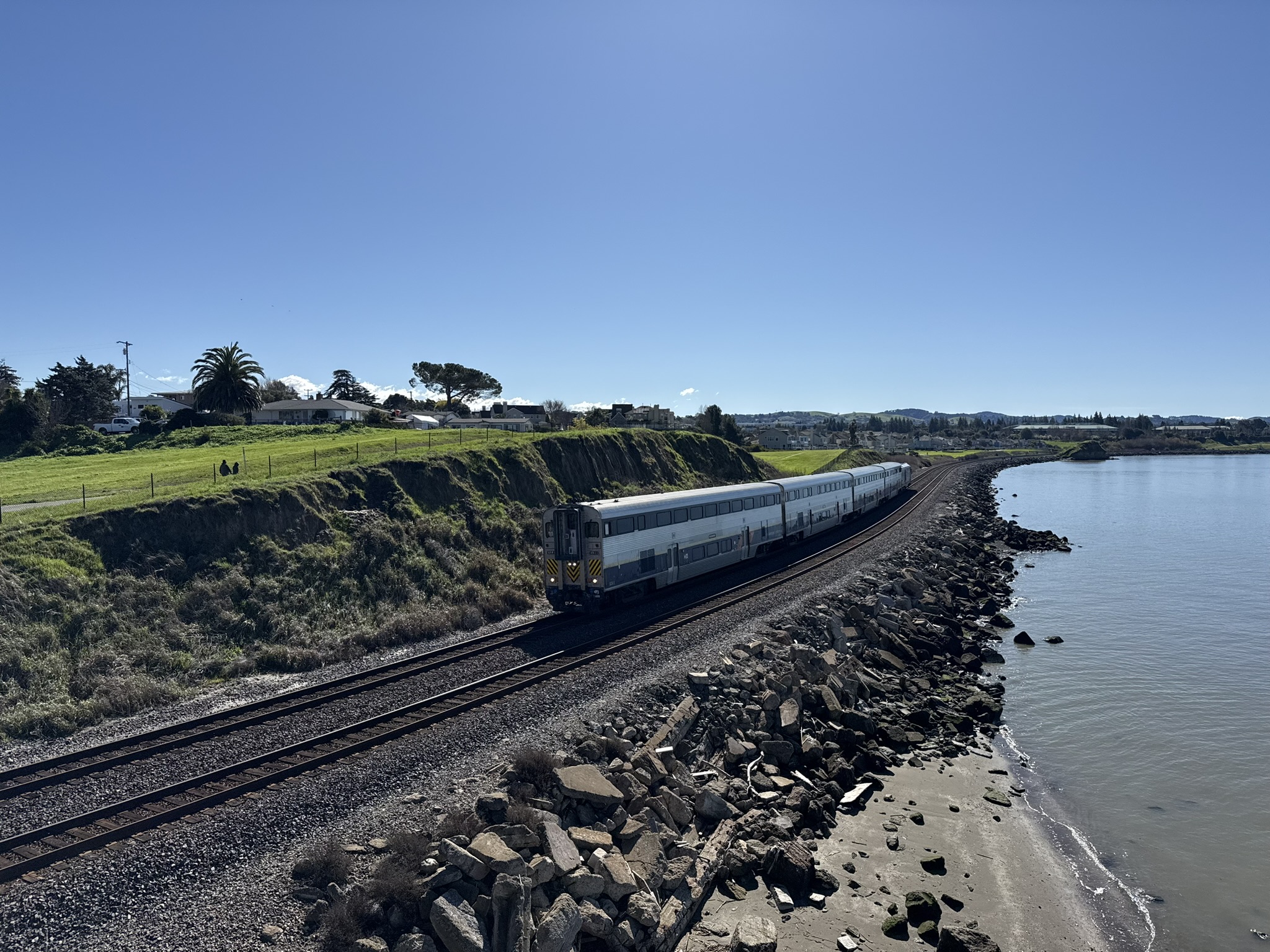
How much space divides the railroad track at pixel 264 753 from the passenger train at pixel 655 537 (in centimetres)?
233

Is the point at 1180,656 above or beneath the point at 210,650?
beneath

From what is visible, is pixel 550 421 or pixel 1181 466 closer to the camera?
pixel 550 421

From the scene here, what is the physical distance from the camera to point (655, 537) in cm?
2852

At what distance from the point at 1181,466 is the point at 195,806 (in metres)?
201

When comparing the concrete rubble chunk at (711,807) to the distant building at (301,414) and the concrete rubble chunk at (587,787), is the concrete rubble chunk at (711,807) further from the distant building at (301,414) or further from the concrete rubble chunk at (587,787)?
the distant building at (301,414)

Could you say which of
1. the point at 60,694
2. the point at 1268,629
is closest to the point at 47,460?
the point at 60,694

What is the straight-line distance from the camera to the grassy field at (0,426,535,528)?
3016 cm

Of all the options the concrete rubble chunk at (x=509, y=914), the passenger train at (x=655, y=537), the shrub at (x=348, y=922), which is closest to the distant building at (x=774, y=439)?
the passenger train at (x=655, y=537)

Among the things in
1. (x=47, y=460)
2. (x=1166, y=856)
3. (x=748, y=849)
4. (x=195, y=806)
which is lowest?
(x=1166, y=856)

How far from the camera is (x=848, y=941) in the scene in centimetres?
1214

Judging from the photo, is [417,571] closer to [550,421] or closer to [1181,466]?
[550,421]

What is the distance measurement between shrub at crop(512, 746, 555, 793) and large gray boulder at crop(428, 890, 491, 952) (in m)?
3.16

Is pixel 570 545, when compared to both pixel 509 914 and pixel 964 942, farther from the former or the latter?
pixel 964 942

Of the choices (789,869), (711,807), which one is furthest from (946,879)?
(711,807)
